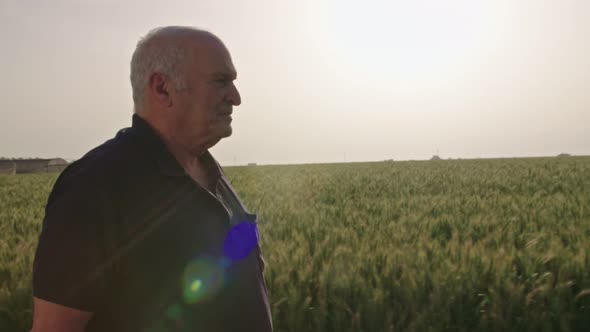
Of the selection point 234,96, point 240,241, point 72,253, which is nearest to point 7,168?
point 240,241

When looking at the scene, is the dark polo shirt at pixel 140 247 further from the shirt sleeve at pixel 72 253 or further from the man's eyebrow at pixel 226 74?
the man's eyebrow at pixel 226 74

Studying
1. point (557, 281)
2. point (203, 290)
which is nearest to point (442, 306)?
point (557, 281)

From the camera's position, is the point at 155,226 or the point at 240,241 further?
the point at 240,241

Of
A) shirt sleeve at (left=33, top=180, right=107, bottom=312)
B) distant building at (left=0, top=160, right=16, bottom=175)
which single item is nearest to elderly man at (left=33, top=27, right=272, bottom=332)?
shirt sleeve at (left=33, top=180, right=107, bottom=312)

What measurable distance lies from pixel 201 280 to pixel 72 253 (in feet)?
1.69

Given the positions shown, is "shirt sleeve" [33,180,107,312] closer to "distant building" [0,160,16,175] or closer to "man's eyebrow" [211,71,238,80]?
"man's eyebrow" [211,71,238,80]

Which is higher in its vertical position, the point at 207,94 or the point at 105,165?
the point at 207,94

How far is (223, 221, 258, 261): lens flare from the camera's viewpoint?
5.99 ft

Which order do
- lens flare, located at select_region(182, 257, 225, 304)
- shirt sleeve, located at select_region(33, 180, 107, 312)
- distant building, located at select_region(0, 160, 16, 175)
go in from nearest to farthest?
shirt sleeve, located at select_region(33, 180, 107, 312), lens flare, located at select_region(182, 257, 225, 304), distant building, located at select_region(0, 160, 16, 175)

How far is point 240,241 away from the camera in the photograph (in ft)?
6.43

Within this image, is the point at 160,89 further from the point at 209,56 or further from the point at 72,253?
the point at 72,253

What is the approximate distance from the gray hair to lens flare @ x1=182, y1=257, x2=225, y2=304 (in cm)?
67

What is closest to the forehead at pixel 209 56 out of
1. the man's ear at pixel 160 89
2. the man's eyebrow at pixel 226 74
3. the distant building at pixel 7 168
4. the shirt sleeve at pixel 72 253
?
the man's eyebrow at pixel 226 74

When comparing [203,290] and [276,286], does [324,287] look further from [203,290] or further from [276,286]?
[203,290]
